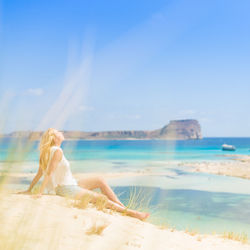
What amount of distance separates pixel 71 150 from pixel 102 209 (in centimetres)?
359

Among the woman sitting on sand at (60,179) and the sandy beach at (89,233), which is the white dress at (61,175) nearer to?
Answer: the woman sitting on sand at (60,179)

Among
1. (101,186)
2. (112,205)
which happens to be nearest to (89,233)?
(112,205)

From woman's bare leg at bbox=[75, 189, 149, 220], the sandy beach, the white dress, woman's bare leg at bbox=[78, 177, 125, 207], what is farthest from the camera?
woman's bare leg at bbox=[78, 177, 125, 207]

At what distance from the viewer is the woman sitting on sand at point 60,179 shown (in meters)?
4.83

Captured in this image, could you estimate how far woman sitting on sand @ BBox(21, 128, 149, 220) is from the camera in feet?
15.9

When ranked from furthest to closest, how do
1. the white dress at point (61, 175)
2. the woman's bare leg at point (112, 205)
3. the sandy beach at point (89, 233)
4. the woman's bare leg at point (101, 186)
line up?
the woman's bare leg at point (101, 186), the white dress at point (61, 175), the woman's bare leg at point (112, 205), the sandy beach at point (89, 233)

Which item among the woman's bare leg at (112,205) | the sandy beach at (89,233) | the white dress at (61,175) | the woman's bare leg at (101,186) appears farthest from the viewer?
the woman's bare leg at (101,186)

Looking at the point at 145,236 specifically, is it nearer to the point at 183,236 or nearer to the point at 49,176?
the point at 183,236

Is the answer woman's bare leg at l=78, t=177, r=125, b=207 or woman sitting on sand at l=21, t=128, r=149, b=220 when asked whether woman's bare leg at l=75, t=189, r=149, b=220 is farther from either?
woman's bare leg at l=78, t=177, r=125, b=207

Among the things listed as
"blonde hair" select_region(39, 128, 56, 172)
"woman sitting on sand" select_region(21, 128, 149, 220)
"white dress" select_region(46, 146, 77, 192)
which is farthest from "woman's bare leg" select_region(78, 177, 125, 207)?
"blonde hair" select_region(39, 128, 56, 172)

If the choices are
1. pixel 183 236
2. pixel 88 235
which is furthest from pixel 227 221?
pixel 88 235

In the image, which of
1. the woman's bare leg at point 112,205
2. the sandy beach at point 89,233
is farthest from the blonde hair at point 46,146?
the woman's bare leg at point 112,205

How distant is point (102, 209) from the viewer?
4660mm

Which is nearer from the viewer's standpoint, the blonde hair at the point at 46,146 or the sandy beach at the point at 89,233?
the sandy beach at the point at 89,233
